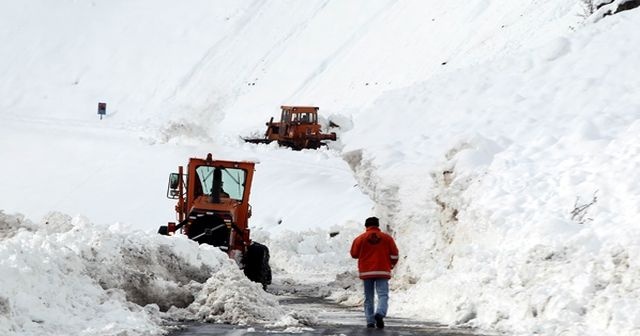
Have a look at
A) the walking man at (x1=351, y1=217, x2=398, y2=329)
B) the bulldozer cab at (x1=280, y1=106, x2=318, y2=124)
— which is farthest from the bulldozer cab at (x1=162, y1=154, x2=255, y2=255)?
the bulldozer cab at (x1=280, y1=106, x2=318, y2=124)

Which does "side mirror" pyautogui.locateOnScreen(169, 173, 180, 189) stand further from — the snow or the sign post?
the sign post

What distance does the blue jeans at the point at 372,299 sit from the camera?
1310cm

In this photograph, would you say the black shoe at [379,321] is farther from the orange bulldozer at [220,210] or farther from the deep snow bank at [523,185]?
the orange bulldozer at [220,210]

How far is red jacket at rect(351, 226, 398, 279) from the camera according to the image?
13555 millimetres

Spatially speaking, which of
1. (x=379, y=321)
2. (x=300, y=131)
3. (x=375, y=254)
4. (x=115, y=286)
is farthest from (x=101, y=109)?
(x=379, y=321)

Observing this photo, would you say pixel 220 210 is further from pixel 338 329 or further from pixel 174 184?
pixel 338 329

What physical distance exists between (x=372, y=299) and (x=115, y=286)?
289 centimetres

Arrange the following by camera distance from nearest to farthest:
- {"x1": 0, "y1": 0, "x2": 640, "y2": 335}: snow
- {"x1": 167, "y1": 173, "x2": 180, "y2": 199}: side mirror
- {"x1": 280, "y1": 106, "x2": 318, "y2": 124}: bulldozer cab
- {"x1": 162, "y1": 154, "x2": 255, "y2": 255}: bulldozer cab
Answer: {"x1": 0, "y1": 0, "x2": 640, "y2": 335}: snow → {"x1": 162, "y1": 154, "x2": 255, "y2": 255}: bulldozer cab → {"x1": 167, "y1": 173, "x2": 180, "y2": 199}: side mirror → {"x1": 280, "y1": 106, "x2": 318, "y2": 124}: bulldozer cab

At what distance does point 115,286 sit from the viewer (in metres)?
13.1

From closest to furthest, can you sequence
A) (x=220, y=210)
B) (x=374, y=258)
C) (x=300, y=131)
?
(x=374, y=258) → (x=220, y=210) → (x=300, y=131)

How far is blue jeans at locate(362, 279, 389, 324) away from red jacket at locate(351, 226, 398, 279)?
0.31ft

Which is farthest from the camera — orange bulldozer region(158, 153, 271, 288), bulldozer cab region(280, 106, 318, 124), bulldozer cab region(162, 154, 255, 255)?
bulldozer cab region(280, 106, 318, 124)

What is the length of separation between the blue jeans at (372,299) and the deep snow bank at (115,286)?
903 mm

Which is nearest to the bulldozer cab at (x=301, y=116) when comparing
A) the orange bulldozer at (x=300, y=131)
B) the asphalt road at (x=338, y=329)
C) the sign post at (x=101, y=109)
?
the orange bulldozer at (x=300, y=131)
